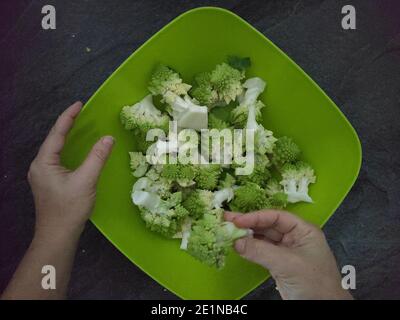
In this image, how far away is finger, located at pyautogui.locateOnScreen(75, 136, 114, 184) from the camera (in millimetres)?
975

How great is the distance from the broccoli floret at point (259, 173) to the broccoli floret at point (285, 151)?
29 mm

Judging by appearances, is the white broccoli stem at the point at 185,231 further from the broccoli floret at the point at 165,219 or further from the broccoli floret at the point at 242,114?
the broccoli floret at the point at 242,114

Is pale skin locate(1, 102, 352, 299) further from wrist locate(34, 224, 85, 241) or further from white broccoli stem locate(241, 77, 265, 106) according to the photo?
white broccoli stem locate(241, 77, 265, 106)

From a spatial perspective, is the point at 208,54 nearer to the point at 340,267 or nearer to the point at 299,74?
the point at 299,74

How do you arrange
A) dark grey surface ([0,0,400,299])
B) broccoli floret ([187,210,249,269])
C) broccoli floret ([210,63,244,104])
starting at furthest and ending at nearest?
dark grey surface ([0,0,400,299]) < broccoli floret ([210,63,244,104]) < broccoli floret ([187,210,249,269])

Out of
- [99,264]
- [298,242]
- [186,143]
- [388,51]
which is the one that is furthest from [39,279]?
[388,51]

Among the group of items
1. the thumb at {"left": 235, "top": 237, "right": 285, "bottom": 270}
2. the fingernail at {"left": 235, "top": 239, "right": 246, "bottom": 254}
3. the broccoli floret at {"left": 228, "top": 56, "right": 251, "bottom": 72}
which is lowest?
the thumb at {"left": 235, "top": 237, "right": 285, "bottom": 270}

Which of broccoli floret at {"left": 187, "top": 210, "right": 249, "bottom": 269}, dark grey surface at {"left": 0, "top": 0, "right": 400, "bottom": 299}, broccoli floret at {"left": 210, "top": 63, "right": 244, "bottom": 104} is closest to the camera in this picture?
broccoli floret at {"left": 187, "top": 210, "right": 249, "bottom": 269}

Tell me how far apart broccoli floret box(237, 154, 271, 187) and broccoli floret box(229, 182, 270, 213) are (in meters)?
0.02

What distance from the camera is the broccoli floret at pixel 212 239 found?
93 centimetres

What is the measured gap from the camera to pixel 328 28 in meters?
1.23

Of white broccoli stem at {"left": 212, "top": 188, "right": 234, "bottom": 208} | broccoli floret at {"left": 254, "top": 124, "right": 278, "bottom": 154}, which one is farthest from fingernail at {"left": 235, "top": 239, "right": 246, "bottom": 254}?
broccoli floret at {"left": 254, "top": 124, "right": 278, "bottom": 154}

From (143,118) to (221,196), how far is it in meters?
0.25

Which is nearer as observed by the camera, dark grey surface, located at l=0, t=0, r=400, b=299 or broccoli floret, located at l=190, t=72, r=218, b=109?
broccoli floret, located at l=190, t=72, r=218, b=109
